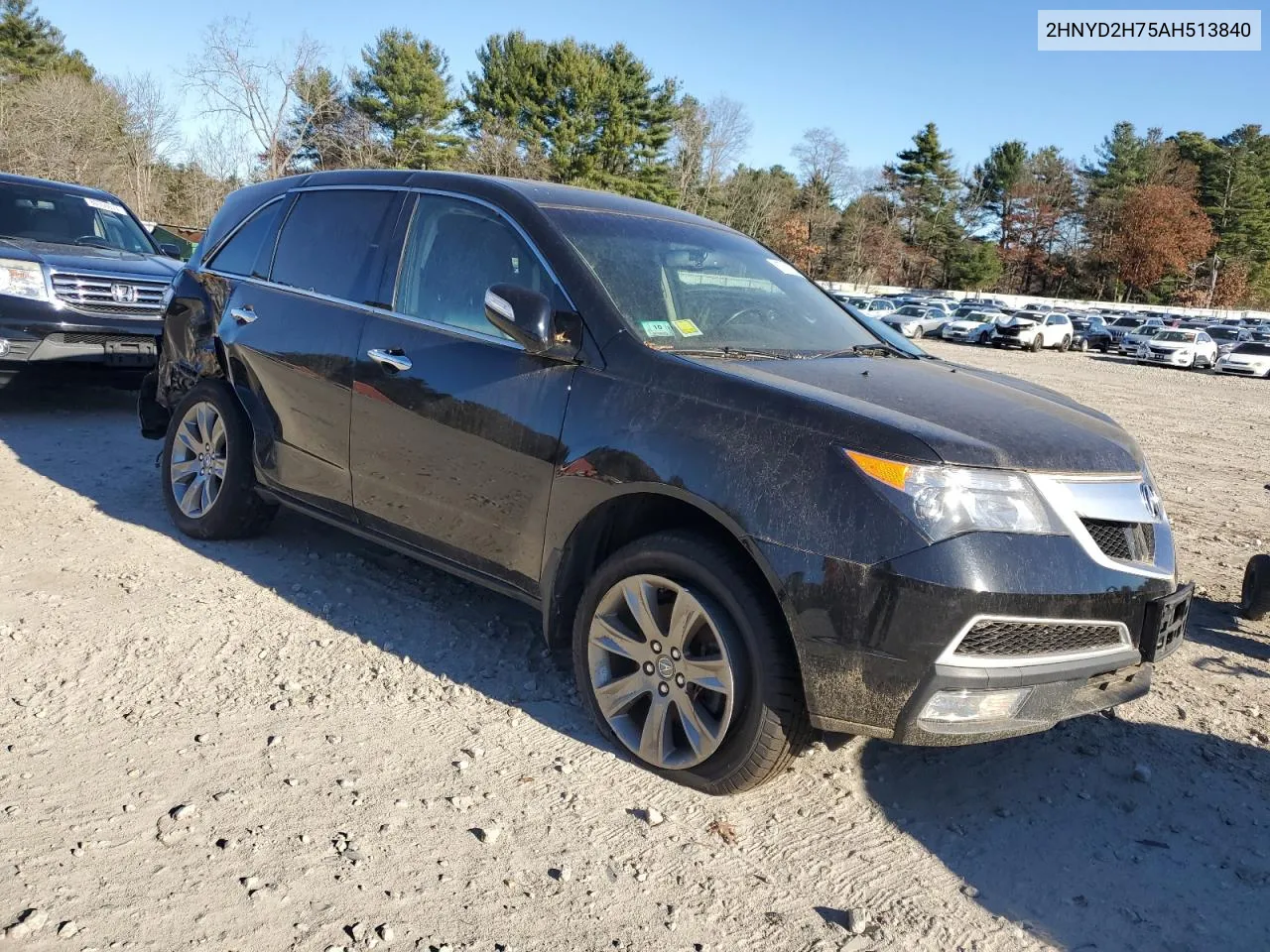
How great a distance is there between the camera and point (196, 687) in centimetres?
357

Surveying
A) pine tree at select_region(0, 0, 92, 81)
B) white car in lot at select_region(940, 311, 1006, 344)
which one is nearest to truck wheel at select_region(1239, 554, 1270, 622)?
white car in lot at select_region(940, 311, 1006, 344)

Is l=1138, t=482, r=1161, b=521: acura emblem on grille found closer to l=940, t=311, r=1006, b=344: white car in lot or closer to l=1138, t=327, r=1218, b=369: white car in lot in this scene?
l=1138, t=327, r=1218, b=369: white car in lot

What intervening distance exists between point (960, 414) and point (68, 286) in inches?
286

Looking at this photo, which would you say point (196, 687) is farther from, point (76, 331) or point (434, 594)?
point (76, 331)

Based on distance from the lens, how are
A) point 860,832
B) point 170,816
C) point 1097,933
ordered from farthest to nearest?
point 860,832 < point 170,816 < point 1097,933

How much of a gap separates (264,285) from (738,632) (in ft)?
10.2

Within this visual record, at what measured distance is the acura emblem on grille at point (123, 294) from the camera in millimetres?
7957

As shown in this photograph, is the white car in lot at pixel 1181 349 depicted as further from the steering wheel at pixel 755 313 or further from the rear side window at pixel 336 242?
the rear side window at pixel 336 242

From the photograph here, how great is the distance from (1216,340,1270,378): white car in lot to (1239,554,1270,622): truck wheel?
33.8m

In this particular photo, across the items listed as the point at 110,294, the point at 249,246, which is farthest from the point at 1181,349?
the point at 249,246

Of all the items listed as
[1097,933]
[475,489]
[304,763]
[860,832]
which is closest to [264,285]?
[475,489]

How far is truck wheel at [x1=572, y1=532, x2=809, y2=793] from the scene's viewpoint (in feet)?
9.37

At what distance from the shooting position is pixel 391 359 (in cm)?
392

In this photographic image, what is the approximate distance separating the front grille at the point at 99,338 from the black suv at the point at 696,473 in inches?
150
